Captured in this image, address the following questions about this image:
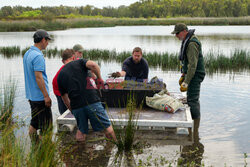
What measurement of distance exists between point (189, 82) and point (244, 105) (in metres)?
2.68

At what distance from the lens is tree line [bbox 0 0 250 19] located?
98.9 m

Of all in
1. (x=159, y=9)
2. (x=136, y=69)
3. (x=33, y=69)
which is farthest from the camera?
(x=159, y=9)

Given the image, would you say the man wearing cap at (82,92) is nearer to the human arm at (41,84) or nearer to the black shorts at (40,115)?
the human arm at (41,84)

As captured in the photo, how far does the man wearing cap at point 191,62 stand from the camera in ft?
18.1

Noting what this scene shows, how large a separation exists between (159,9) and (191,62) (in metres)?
110

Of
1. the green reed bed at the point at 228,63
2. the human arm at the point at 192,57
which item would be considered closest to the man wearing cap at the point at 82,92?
the human arm at the point at 192,57

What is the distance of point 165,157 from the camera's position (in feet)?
14.5

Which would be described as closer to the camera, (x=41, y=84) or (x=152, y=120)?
(x=41, y=84)

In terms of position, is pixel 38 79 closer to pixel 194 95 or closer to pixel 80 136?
pixel 80 136

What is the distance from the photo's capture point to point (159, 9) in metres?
111

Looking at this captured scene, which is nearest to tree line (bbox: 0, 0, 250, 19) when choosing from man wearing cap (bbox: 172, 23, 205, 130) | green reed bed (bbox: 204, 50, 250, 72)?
green reed bed (bbox: 204, 50, 250, 72)

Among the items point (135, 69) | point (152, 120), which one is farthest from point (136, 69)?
point (152, 120)

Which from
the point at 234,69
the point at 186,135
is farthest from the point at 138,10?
the point at 186,135

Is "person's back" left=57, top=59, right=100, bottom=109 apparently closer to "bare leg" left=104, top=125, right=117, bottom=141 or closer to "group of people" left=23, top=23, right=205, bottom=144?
"group of people" left=23, top=23, right=205, bottom=144
